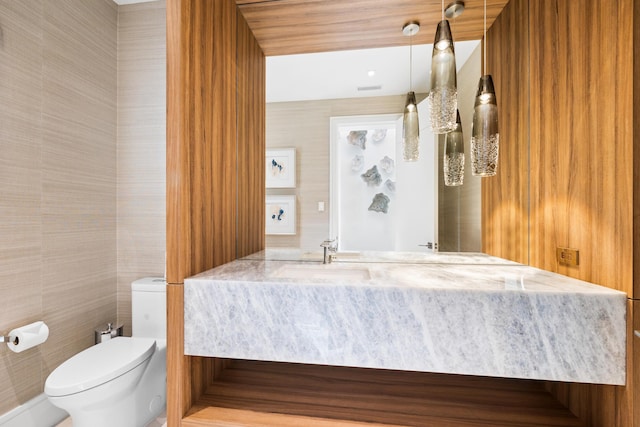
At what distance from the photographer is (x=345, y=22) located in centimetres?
142

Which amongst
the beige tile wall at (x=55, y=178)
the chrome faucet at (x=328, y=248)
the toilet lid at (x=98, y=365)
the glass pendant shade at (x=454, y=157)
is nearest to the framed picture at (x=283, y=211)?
the chrome faucet at (x=328, y=248)

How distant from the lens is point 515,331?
877 mm

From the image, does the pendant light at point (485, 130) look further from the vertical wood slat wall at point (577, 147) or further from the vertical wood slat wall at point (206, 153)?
the vertical wood slat wall at point (206, 153)

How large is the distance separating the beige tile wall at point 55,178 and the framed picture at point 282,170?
1348 mm

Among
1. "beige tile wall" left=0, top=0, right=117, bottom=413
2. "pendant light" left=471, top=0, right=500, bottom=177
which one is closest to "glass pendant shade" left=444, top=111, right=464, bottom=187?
"pendant light" left=471, top=0, right=500, bottom=177

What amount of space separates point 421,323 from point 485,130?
803 millimetres

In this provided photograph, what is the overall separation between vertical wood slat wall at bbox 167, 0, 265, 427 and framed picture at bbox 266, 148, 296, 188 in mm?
47

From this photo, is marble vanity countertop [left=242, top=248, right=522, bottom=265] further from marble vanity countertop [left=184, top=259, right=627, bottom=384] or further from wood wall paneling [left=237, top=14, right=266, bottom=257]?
marble vanity countertop [left=184, top=259, right=627, bottom=384]

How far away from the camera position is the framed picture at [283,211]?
1.50 meters

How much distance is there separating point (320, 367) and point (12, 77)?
2.15 m

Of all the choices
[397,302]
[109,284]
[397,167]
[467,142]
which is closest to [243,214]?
[397,167]

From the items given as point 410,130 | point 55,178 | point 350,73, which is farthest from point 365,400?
point 55,178

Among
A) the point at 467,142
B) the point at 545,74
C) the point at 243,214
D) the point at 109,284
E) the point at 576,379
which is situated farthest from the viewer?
the point at 109,284

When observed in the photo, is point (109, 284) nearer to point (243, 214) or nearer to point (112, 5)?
point (243, 214)
